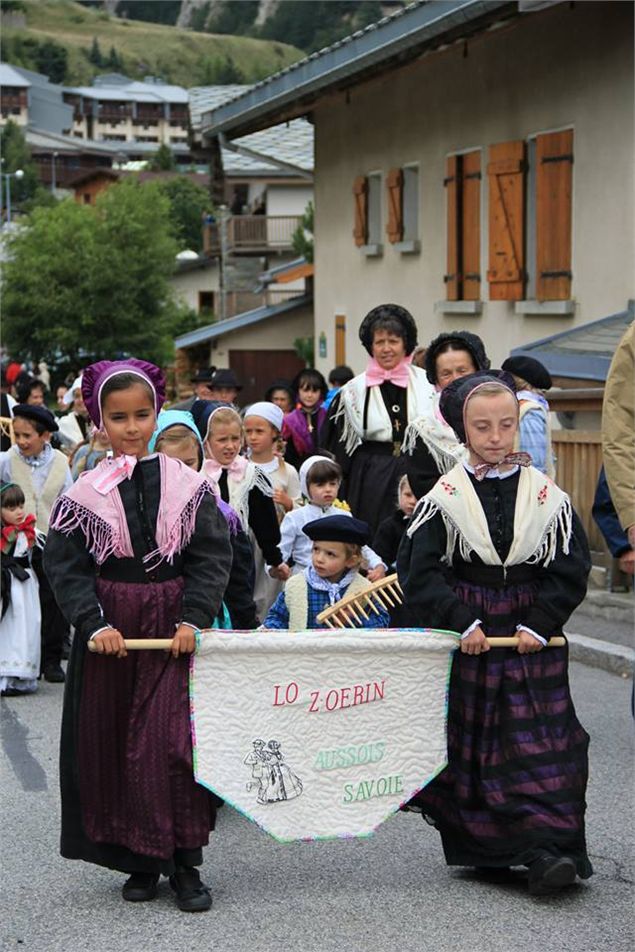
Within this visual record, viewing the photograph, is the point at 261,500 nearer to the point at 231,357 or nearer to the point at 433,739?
the point at 433,739

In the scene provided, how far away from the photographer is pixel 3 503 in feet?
31.6

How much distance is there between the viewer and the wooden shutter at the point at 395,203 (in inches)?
824

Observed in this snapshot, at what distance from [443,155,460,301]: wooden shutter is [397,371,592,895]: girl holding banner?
13.8 meters

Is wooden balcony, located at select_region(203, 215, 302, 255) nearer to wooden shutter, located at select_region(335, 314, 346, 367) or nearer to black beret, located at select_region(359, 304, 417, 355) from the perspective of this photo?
wooden shutter, located at select_region(335, 314, 346, 367)

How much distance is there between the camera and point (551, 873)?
4926 mm

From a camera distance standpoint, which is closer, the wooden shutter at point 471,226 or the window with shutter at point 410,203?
the wooden shutter at point 471,226

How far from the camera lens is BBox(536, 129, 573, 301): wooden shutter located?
613 inches

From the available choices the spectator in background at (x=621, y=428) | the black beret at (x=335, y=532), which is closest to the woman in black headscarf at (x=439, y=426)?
the black beret at (x=335, y=532)

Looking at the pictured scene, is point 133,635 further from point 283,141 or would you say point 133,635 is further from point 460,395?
point 283,141

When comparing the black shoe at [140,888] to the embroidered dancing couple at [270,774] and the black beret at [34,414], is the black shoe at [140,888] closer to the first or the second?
the embroidered dancing couple at [270,774]

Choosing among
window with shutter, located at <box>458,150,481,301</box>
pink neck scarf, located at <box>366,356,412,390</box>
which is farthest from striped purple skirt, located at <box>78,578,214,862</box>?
window with shutter, located at <box>458,150,481,301</box>

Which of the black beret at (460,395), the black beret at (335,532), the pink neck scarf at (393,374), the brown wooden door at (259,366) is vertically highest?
the black beret at (460,395)

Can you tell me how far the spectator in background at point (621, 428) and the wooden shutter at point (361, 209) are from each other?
17.0 metres

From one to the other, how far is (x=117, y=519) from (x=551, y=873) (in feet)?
5.58
